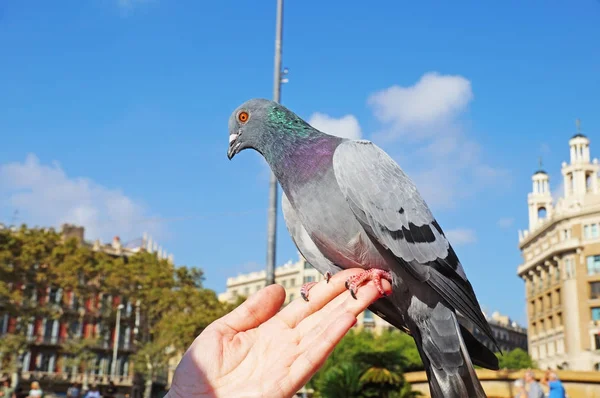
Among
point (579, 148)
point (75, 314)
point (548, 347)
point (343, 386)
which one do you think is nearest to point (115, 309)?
point (75, 314)

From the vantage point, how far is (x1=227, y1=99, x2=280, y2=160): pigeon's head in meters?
3.81

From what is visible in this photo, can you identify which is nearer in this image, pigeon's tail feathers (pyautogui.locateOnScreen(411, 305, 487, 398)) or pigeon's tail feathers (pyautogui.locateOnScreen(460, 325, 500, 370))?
pigeon's tail feathers (pyautogui.locateOnScreen(411, 305, 487, 398))

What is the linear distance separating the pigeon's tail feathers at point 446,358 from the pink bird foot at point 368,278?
13.3 inches

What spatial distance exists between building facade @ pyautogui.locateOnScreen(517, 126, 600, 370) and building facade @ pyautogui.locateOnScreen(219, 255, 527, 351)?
22.4ft

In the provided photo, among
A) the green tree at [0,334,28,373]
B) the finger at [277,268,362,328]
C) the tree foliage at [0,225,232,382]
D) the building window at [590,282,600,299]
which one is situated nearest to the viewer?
the finger at [277,268,362,328]

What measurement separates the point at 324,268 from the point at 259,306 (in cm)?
75

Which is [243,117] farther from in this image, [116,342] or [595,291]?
[595,291]

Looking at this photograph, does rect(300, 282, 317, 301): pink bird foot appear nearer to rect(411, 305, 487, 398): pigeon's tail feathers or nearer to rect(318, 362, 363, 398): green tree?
rect(411, 305, 487, 398): pigeon's tail feathers

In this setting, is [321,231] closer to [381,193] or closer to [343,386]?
[381,193]

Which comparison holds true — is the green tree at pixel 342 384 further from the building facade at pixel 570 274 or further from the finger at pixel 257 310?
the building facade at pixel 570 274

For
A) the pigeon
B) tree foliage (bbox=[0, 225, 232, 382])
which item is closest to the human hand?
the pigeon

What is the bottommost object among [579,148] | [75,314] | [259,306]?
[259,306]

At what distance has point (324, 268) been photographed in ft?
12.5

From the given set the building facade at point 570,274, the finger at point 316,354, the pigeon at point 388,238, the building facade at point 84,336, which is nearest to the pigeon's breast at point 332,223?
the pigeon at point 388,238
